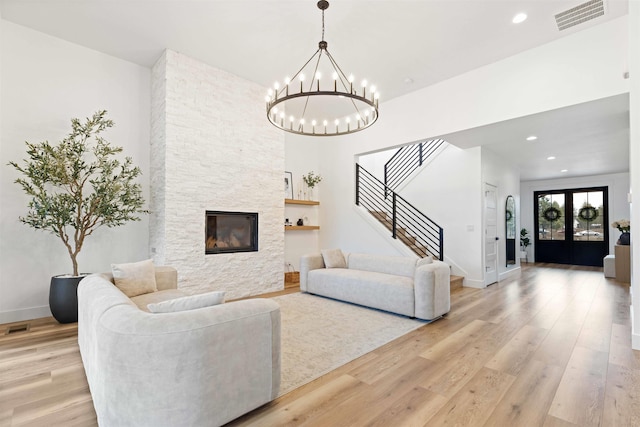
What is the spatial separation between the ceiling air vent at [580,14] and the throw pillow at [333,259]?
440 centimetres

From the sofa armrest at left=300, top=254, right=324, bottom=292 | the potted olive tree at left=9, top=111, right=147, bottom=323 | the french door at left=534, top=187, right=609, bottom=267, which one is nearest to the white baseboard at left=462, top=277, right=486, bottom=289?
the sofa armrest at left=300, top=254, right=324, bottom=292

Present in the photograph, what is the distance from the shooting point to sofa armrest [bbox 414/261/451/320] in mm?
3834

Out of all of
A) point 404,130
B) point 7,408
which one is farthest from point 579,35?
point 7,408

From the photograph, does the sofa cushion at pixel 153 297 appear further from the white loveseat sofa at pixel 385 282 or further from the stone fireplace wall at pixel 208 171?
the white loveseat sofa at pixel 385 282

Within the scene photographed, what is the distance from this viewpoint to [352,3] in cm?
345

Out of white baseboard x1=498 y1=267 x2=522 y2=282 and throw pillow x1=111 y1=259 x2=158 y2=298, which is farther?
white baseboard x1=498 y1=267 x2=522 y2=282

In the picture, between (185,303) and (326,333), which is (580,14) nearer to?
(326,333)

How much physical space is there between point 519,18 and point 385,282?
3.64 meters

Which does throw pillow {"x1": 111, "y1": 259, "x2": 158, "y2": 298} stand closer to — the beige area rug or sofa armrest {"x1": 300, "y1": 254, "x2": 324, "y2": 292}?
the beige area rug

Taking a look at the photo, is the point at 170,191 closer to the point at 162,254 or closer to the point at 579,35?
the point at 162,254

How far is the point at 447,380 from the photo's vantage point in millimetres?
2406

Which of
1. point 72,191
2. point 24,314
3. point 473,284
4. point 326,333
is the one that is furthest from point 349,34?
point 24,314

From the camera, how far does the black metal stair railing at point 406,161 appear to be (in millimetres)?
7090

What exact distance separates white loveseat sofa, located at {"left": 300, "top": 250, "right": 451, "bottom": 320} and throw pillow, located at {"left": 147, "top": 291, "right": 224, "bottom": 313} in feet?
8.75
